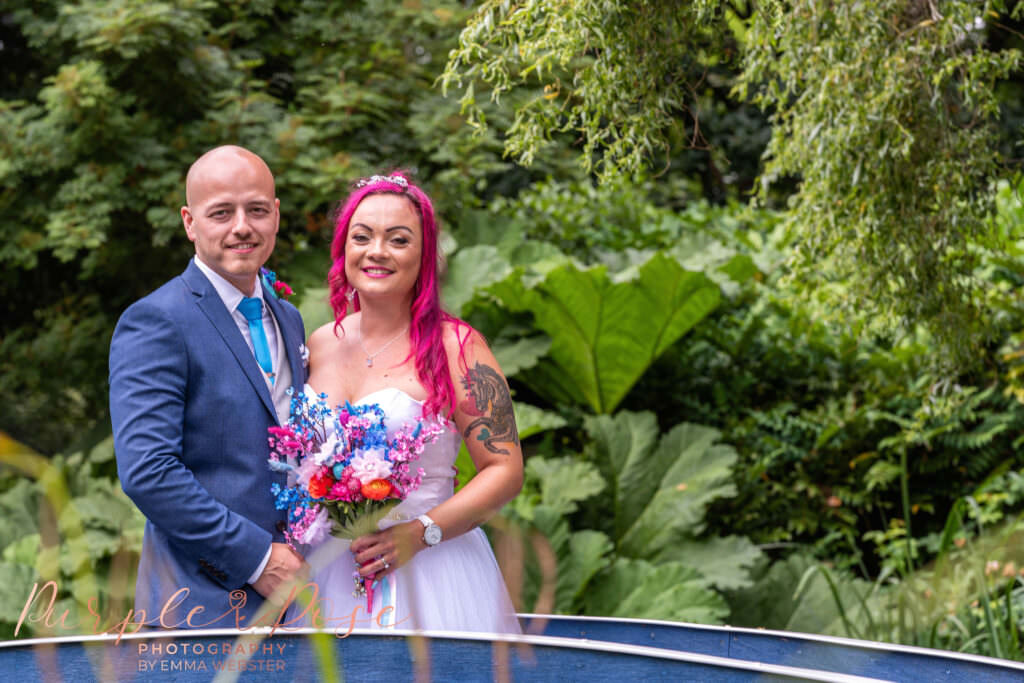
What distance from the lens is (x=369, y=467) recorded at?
1839 mm

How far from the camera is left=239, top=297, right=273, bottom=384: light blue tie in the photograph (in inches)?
81.7

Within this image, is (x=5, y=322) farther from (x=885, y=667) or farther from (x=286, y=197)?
(x=885, y=667)

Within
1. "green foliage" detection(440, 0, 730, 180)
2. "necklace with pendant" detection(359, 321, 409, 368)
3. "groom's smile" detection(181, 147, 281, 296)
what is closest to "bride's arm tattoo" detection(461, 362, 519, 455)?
"necklace with pendant" detection(359, 321, 409, 368)

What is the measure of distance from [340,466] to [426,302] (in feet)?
1.47

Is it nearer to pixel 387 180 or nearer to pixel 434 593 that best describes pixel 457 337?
pixel 387 180

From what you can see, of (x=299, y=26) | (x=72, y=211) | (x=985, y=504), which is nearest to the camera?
(x=985, y=504)

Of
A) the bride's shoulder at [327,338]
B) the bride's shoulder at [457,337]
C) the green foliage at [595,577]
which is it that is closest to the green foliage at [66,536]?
the bride's shoulder at [327,338]

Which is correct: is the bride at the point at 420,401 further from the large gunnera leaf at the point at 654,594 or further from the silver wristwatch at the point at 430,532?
the large gunnera leaf at the point at 654,594

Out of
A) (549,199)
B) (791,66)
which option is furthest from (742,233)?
(791,66)

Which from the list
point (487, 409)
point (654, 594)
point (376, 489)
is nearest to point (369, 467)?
point (376, 489)

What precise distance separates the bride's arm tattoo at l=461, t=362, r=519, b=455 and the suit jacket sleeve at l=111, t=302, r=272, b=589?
1.60 feet

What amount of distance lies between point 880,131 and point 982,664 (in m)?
1.85

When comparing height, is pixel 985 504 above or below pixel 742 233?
below

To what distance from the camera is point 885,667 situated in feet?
5.48
